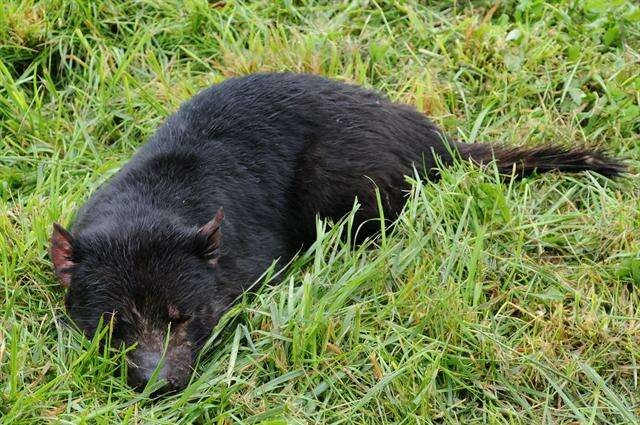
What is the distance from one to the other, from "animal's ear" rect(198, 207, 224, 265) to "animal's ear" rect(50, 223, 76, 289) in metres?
0.59

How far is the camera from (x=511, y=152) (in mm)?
5738

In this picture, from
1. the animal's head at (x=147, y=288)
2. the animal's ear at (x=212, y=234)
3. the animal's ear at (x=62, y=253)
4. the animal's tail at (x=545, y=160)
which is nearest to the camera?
the animal's head at (x=147, y=288)

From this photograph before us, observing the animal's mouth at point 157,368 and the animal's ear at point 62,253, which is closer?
the animal's mouth at point 157,368

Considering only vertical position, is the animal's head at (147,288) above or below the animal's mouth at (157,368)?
above

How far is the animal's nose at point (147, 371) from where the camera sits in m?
4.33

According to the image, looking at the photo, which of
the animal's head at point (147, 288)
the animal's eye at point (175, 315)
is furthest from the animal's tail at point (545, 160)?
the animal's eye at point (175, 315)

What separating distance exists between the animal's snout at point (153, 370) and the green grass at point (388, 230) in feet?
0.22

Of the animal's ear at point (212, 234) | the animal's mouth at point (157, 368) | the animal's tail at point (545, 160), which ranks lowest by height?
the animal's tail at point (545, 160)

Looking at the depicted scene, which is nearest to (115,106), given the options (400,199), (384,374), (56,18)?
(56,18)

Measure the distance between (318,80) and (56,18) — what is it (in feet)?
A: 6.35

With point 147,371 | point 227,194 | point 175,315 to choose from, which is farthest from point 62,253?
point 227,194

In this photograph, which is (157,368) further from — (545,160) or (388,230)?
(545,160)

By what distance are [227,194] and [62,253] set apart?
3.31 feet

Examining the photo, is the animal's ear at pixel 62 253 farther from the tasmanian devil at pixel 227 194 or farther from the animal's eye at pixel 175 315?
the animal's eye at pixel 175 315
